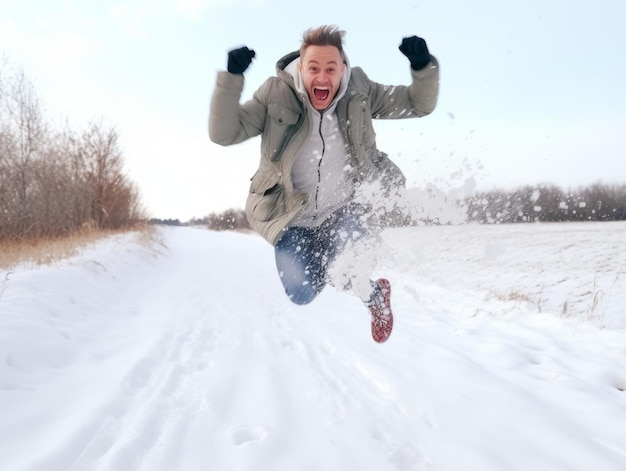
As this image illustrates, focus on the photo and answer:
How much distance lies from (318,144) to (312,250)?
0.75 metres

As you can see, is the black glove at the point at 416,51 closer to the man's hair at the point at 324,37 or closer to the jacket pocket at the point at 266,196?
the man's hair at the point at 324,37

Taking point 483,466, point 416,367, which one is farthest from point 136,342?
point 483,466

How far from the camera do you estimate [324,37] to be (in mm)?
2297

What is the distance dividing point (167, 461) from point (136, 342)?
1837 millimetres

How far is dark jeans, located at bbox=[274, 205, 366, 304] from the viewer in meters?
2.71

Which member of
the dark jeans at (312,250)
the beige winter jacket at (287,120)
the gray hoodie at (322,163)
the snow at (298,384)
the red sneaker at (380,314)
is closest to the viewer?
the snow at (298,384)

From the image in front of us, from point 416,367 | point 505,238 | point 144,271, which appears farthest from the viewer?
point 505,238

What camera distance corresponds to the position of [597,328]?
4.06 meters

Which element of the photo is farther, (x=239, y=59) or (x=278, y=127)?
(x=278, y=127)

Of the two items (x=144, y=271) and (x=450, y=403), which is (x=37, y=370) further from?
(x=144, y=271)

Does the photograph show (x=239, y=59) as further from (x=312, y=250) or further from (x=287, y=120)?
(x=312, y=250)

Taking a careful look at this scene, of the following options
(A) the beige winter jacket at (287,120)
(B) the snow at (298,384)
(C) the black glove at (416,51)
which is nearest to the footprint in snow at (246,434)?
(B) the snow at (298,384)


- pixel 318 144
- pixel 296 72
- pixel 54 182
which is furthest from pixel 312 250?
pixel 54 182

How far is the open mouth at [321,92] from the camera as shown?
7.64 feet
